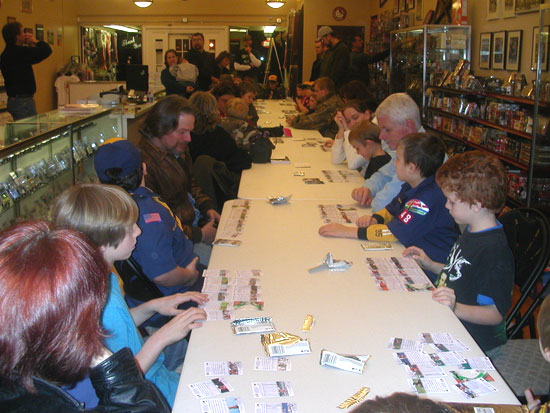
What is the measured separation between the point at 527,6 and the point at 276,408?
548cm

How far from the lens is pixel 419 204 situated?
8.88 ft

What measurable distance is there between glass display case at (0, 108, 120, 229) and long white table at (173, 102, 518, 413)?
3.87ft

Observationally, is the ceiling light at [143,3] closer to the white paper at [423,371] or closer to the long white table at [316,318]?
the long white table at [316,318]

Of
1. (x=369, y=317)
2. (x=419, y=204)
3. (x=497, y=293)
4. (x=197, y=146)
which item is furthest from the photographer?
(x=197, y=146)

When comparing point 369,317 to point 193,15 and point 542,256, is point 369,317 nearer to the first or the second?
point 542,256

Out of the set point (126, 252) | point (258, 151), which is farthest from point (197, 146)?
point (126, 252)

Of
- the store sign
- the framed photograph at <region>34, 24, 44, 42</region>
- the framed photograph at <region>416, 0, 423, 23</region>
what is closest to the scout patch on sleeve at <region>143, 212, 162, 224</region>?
the framed photograph at <region>416, 0, 423, 23</region>

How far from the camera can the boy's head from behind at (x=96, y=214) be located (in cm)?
185

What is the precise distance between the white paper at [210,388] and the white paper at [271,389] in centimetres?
7

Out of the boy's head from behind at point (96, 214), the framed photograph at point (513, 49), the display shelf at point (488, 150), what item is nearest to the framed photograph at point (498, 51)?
the framed photograph at point (513, 49)

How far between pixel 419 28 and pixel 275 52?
8019 mm

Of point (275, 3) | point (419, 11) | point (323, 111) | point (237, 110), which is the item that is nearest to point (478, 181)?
point (237, 110)

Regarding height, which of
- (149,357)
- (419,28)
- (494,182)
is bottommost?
(149,357)

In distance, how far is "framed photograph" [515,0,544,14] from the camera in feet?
17.8
